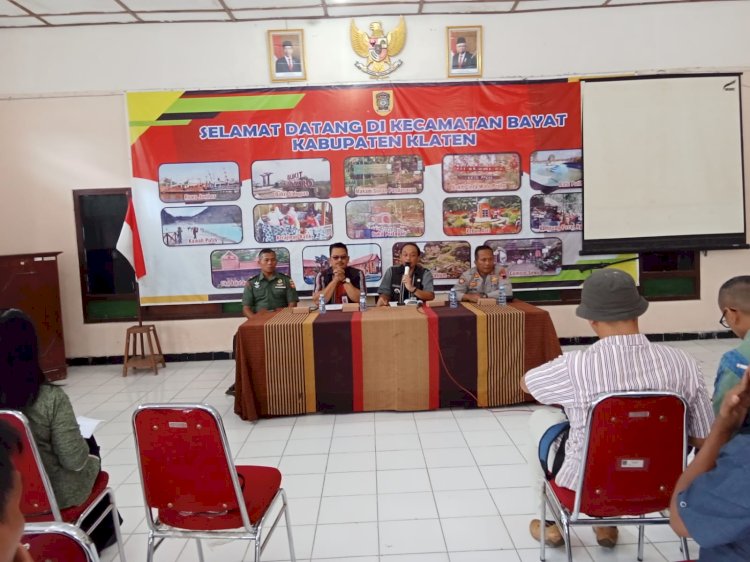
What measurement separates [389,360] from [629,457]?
7.51 feet

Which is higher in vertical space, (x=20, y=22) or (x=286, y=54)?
(x=20, y=22)

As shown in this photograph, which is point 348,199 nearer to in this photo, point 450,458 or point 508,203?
point 508,203

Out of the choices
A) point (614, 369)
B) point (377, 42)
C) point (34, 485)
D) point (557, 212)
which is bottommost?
point (34, 485)

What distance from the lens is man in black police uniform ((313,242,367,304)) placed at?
467 centimetres

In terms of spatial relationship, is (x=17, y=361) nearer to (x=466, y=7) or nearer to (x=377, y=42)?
(x=377, y=42)

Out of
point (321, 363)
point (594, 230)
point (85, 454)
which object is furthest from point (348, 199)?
point (85, 454)

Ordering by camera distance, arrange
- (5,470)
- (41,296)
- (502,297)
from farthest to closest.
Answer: (41,296), (502,297), (5,470)

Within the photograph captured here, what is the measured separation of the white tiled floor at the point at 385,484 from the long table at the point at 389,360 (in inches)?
4.9

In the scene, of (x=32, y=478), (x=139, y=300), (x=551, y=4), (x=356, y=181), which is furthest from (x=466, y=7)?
(x=32, y=478)

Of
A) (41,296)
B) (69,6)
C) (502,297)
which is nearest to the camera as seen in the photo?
(502,297)

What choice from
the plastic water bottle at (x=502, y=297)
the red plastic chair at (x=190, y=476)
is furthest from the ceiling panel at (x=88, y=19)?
the red plastic chair at (x=190, y=476)

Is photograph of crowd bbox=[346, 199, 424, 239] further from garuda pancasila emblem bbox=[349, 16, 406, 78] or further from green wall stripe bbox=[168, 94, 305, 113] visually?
garuda pancasila emblem bbox=[349, 16, 406, 78]

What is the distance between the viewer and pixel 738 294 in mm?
1882

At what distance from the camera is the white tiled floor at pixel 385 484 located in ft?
7.37
